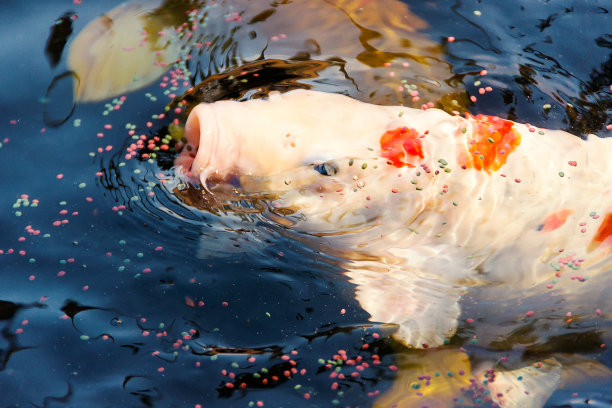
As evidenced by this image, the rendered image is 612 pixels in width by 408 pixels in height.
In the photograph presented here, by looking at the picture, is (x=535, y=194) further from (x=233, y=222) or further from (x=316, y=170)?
(x=233, y=222)

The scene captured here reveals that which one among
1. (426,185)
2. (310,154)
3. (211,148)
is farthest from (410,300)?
(211,148)

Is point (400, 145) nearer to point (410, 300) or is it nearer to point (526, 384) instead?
point (410, 300)

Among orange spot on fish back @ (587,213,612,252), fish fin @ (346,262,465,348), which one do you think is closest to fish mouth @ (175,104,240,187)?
fish fin @ (346,262,465,348)

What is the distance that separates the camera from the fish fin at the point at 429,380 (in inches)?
170

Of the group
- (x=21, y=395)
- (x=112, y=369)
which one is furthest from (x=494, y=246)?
(x=21, y=395)

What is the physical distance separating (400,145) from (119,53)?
2.26m

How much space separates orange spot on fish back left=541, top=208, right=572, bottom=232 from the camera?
4.54 meters

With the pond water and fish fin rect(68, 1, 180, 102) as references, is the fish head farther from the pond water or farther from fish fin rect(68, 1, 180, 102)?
fish fin rect(68, 1, 180, 102)

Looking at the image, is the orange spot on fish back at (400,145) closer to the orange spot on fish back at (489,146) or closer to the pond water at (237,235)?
the orange spot on fish back at (489,146)

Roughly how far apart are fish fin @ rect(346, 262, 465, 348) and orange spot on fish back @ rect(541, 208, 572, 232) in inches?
27.0

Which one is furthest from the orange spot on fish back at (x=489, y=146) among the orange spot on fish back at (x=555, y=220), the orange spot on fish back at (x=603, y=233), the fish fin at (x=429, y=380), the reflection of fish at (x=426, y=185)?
the fish fin at (x=429, y=380)

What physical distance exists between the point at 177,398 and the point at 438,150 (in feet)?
7.23

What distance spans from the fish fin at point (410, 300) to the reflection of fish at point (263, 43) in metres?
1.28

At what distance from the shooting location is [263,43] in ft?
18.0
